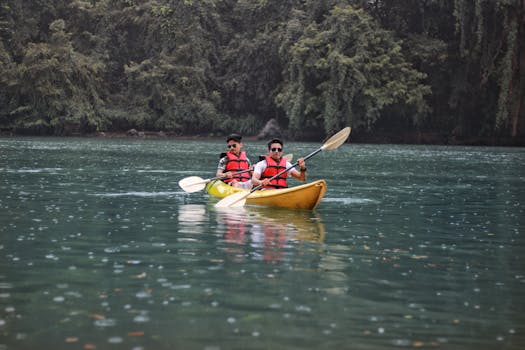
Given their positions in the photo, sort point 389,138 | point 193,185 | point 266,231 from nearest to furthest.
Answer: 1. point 266,231
2. point 193,185
3. point 389,138

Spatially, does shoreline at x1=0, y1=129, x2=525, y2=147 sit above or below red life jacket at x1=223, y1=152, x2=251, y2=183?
below

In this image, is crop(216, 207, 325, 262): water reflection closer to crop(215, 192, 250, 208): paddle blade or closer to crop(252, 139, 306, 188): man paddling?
crop(215, 192, 250, 208): paddle blade

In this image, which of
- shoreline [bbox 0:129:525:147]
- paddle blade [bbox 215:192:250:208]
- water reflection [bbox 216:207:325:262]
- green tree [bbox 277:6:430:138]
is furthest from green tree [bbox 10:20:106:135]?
water reflection [bbox 216:207:325:262]

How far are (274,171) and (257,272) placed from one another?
709cm

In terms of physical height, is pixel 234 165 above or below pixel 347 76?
below

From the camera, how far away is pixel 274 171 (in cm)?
1534

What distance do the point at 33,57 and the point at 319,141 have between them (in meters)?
16.3

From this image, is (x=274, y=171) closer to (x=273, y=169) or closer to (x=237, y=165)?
(x=273, y=169)

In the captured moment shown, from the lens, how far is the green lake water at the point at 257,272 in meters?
6.17

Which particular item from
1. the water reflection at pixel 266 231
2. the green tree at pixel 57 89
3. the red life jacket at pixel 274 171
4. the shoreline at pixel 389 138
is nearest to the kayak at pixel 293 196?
the water reflection at pixel 266 231

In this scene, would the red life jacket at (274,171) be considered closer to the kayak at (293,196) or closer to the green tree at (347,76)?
the kayak at (293,196)

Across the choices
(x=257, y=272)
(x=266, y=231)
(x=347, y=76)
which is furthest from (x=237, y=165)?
(x=347, y=76)

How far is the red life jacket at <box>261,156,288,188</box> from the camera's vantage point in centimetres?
1525

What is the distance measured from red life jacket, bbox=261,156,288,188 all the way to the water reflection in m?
0.89
